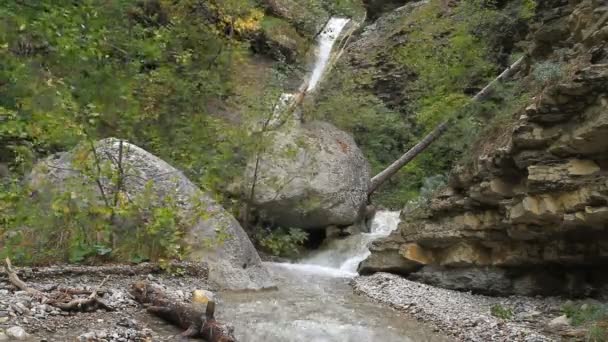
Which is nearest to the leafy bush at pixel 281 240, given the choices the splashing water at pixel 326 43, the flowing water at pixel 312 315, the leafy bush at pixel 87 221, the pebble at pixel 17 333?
the flowing water at pixel 312 315

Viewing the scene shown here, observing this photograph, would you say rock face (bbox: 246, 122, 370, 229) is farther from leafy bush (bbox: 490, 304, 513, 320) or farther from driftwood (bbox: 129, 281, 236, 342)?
driftwood (bbox: 129, 281, 236, 342)

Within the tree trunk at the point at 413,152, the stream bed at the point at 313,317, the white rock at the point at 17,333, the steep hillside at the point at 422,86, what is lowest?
the white rock at the point at 17,333

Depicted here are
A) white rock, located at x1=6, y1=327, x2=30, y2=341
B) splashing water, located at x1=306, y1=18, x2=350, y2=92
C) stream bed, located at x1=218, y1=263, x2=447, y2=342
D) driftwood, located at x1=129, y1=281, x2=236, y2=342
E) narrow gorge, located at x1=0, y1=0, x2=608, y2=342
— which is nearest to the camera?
white rock, located at x1=6, y1=327, x2=30, y2=341

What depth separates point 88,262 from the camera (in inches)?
335

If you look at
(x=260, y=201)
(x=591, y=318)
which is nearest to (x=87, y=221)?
(x=260, y=201)

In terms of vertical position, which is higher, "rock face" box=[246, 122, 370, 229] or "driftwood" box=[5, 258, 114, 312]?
"rock face" box=[246, 122, 370, 229]

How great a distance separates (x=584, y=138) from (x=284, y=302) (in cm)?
536

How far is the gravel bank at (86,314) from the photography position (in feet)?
19.0

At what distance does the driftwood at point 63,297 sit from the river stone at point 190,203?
2369mm

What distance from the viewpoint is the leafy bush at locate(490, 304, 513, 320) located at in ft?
29.5

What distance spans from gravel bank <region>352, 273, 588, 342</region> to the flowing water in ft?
1.10

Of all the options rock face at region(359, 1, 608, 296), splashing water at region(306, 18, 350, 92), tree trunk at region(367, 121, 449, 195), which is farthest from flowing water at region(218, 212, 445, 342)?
splashing water at region(306, 18, 350, 92)

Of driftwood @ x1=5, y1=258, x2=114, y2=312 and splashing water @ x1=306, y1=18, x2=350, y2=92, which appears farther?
splashing water @ x1=306, y1=18, x2=350, y2=92

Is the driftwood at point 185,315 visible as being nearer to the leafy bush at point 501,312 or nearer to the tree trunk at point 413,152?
the leafy bush at point 501,312
